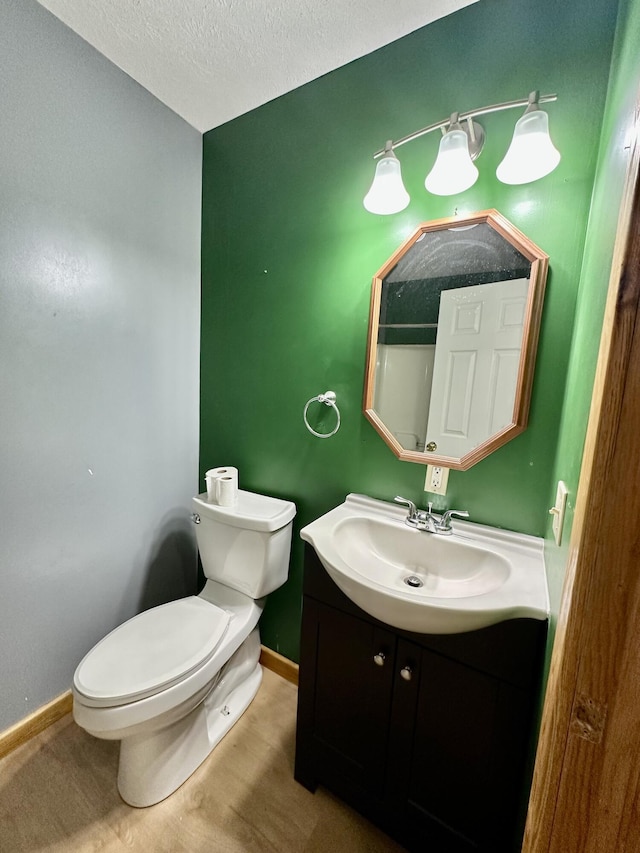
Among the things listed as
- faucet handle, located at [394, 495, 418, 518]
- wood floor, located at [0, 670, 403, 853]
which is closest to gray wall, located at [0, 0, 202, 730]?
wood floor, located at [0, 670, 403, 853]

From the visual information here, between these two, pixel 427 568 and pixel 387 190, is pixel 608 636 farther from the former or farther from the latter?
pixel 387 190

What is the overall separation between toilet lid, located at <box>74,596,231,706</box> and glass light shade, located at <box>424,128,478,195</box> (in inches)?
63.1

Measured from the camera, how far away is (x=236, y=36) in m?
1.11

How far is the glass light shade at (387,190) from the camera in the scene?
3.47ft

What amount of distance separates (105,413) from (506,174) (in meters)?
1.55

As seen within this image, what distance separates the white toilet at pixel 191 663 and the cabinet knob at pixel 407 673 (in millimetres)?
609

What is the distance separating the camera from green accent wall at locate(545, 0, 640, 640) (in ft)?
1.81

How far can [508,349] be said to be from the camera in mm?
1025

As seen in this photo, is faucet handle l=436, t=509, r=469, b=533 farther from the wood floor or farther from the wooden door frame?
the wood floor

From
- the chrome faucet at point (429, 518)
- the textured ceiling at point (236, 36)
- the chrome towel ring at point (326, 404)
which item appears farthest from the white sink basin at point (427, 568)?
the textured ceiling at point (236, 36)

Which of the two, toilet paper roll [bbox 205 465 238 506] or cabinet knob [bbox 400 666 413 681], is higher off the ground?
toilet paper roll [bbox 205 465 238 506]

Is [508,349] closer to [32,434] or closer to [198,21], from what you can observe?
[198,21]

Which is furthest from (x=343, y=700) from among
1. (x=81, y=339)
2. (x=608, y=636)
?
(x=81, y=339)

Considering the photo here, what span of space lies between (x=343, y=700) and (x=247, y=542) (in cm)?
59
